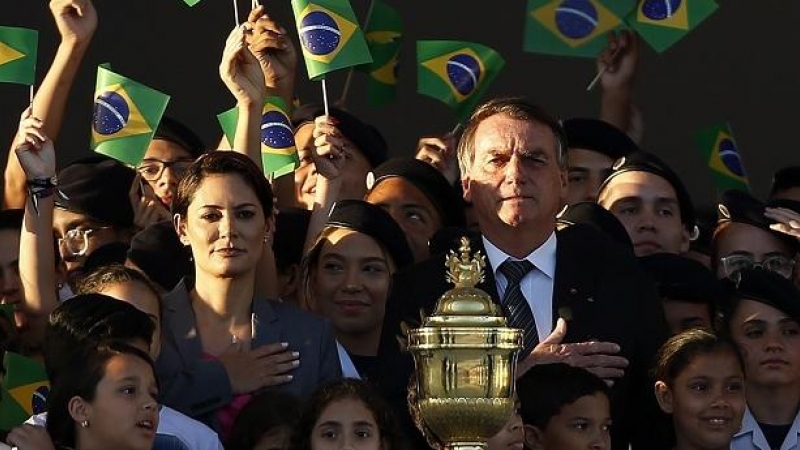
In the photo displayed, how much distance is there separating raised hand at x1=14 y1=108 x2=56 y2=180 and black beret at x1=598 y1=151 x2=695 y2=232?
2074 mm

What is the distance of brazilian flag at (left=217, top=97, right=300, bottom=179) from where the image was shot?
Answer: 9.26m

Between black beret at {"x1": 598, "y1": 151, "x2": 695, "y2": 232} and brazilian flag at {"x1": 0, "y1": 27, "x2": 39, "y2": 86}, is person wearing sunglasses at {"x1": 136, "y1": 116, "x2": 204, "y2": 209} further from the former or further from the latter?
black beret at {"x1": 598, "y1": 151, "x2": 695, "y2": 232}

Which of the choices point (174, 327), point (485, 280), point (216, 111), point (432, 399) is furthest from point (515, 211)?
point (216, 111)

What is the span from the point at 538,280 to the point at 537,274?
2 centimetres

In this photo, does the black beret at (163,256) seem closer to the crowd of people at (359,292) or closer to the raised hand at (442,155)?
the crowd of people at (359,292)

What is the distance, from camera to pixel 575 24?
10031 millimetres

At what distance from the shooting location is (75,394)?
24.2 feet

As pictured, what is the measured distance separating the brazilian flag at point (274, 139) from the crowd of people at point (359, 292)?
115 millimetres

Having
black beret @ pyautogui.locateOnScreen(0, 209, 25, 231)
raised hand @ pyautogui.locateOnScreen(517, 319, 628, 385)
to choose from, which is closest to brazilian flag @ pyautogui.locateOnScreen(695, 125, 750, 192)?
raised hand @ pyautogui.locateOnScreen(517, 319, 628, 385)

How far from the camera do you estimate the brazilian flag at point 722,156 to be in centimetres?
1053

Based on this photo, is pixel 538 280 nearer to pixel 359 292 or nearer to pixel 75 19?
pixel 359 292

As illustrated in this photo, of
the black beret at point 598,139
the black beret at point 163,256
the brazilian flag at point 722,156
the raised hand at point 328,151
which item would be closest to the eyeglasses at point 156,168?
the raised hand at point 328,151

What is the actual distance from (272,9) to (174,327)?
387 cm

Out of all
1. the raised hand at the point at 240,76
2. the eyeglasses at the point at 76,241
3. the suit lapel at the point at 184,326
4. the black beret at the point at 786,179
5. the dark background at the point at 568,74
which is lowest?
the suit lapel at the point at 184,326
